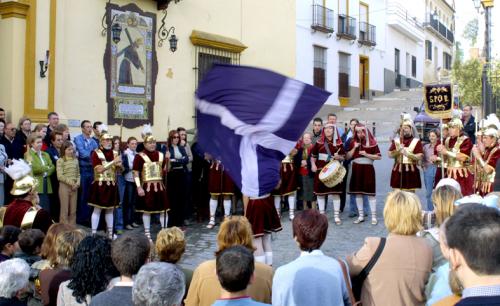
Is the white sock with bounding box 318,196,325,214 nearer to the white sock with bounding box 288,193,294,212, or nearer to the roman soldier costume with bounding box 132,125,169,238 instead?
the white sock with bounding box 288,193,294,212

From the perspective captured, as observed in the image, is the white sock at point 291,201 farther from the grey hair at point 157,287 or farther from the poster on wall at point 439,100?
the grey hair at point 157,287

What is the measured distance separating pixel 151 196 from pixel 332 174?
3254 mm

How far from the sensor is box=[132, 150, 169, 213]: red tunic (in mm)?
10031

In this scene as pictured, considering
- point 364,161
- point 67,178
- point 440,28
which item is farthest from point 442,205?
point 440,28

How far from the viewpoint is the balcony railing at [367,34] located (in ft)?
91.3

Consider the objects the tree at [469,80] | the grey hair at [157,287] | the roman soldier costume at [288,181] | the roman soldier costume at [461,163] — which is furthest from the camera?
the tree at [469,80]

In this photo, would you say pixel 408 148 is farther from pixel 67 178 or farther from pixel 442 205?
pixel 442 205

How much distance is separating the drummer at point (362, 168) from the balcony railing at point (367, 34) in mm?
17352

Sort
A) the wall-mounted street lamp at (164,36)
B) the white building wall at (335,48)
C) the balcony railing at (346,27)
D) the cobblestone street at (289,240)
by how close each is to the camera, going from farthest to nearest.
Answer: the balcony railing at (346,27) < the white building wall at (335,48) < the wall-mounted street lamp at (164,36) < the cobblestone street at (289,240)

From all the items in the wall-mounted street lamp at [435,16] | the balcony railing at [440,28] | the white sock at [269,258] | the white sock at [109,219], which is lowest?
the white sock at [269,258]

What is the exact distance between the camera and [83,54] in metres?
12.9

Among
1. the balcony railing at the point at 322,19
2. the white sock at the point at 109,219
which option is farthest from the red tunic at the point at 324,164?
the balcony railing at the point at 322,19

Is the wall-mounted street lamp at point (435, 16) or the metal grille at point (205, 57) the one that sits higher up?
the wall-mounted street lamp at point (435, 16)

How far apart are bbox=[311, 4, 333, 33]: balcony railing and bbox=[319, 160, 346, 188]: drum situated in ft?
44.5
